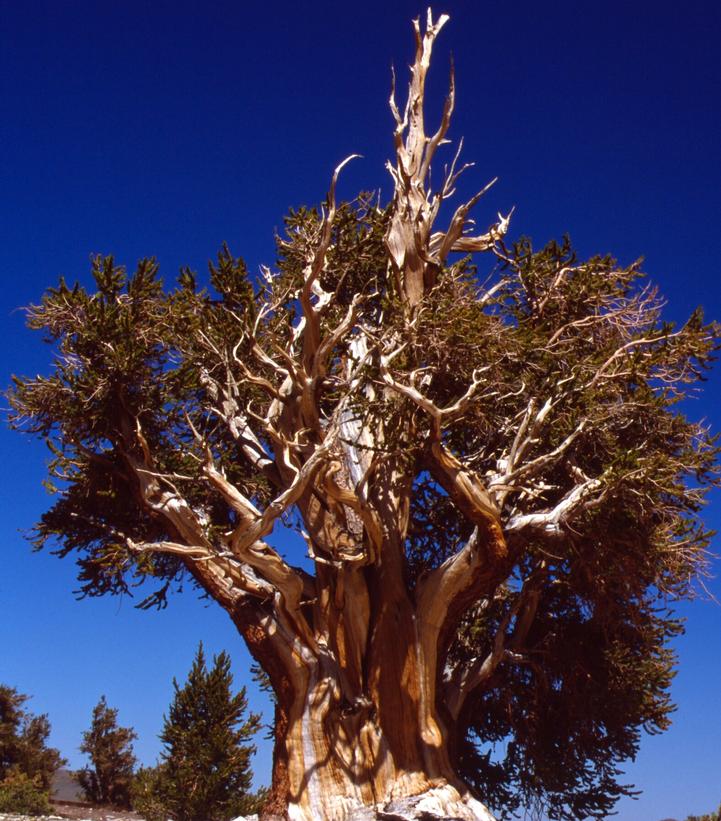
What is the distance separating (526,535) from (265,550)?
3.22 meters

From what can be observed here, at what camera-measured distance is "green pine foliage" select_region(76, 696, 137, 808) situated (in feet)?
89.4

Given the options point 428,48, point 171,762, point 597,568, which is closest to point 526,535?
point 597,568

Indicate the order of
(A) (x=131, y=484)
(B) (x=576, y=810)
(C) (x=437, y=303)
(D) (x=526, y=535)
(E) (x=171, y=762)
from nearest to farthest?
(D) (x=526, y=535), (C) (x=437, y=303), (A) (x=131, y=484), (B) (x=576, y=810), (E) (x=171, y=762)

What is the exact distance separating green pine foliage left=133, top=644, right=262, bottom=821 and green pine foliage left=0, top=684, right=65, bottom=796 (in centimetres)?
1118

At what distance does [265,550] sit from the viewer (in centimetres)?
1037

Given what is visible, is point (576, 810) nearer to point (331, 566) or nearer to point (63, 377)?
point (331, 566)

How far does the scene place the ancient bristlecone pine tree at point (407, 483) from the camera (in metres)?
9.85

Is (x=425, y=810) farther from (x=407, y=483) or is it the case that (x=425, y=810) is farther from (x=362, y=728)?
(x=407, y=483)

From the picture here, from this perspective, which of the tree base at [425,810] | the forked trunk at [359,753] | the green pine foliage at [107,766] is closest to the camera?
the tree base at [425,810]

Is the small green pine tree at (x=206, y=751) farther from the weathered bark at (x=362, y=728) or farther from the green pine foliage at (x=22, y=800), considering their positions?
the weathered bark at (x=362, y=728)

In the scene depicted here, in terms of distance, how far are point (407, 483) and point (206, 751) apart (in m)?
10.7

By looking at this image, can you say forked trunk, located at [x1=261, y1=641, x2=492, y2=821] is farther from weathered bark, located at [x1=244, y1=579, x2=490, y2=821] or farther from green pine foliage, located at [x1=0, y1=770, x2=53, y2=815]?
green pine foliage, located at [x1=0, y1=770, x2=53, y2=815]

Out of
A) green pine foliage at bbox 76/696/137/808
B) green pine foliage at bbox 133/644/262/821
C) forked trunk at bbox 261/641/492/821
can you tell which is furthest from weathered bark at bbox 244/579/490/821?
green pine foliage at bbox 76/696/137/808

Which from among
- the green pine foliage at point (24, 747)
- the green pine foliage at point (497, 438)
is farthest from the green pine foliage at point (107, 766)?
the green pine foliage at point (497, 438)
